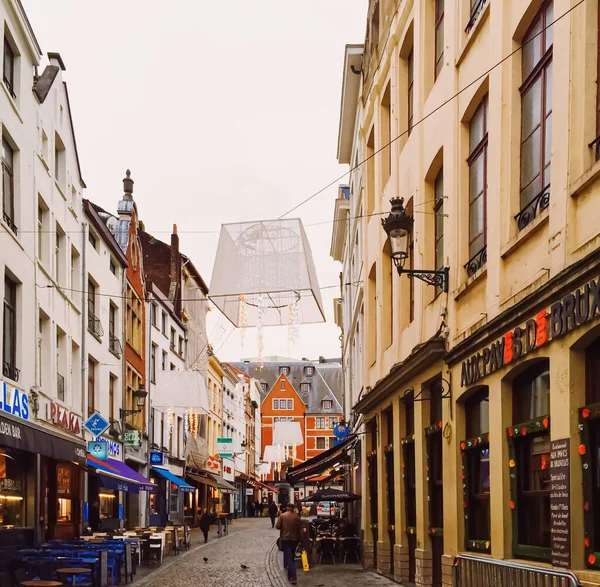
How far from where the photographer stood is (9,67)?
2027 cm

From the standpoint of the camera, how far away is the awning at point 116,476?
82.2ft

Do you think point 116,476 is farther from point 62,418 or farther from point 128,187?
point 128,187

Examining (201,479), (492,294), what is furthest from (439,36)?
(201,479)

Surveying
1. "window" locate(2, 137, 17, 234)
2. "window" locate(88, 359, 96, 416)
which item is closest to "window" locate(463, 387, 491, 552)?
"window" locate(2, 137, 17, 234)

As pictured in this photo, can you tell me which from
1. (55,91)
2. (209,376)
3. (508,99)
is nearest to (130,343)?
(55,91)

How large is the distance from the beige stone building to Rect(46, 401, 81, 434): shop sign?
7.98 meters

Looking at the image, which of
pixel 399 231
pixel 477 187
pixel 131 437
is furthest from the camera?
pixel 131 437

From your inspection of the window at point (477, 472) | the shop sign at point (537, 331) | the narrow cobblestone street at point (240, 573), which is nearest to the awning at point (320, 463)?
the narrow cobblestone street at point (240, 573)

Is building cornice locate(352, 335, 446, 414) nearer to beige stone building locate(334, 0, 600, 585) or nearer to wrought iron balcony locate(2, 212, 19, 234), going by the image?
beige stone building locate(334, 0, 600, 585)

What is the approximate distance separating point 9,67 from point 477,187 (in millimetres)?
11898

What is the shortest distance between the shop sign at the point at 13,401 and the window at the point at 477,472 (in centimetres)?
905

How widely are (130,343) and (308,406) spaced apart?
235 ft

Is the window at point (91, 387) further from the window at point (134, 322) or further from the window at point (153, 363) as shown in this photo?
the window at point (153, 363)

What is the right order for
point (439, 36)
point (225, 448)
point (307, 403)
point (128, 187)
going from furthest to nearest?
point (307, 403) → point (225, 448) → point (128, 187) → point (439, 36)
